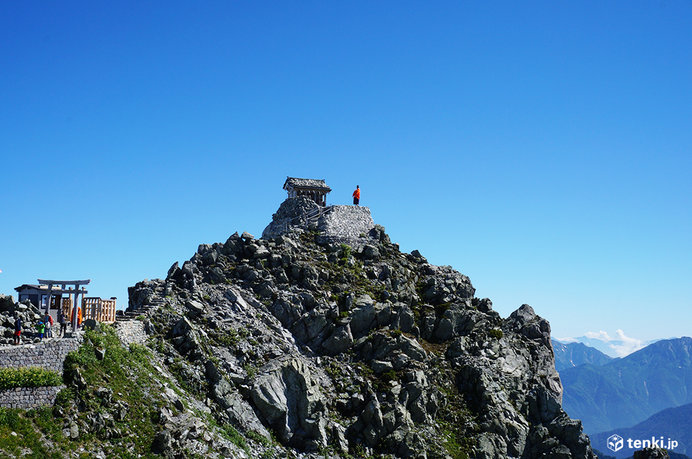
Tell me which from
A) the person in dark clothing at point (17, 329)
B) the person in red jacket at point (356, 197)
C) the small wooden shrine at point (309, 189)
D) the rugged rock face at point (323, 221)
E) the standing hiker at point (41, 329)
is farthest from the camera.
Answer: the small wooden shrine at point (309, 189)

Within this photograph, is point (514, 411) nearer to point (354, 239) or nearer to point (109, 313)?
point (354, 239)

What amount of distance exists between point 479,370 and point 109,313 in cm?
4230

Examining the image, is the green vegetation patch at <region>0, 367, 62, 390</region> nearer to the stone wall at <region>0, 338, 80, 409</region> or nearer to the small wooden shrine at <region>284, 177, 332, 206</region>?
the stone wall at <region>0, 338, 80, 409</region>

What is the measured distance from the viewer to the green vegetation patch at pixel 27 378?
46219 millimetres

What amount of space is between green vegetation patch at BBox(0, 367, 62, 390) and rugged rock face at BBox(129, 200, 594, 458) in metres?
15.4

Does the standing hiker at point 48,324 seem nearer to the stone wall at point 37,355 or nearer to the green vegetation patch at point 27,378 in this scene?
the stone wall at point 37,355

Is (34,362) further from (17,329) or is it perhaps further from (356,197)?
(356,197)

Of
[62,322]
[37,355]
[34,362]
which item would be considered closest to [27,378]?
[34,362]

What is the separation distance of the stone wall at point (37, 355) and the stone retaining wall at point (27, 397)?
2467 mm

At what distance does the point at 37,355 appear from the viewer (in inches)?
1950

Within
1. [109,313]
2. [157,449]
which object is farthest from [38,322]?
[157,449]

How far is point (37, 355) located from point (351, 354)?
35.6m

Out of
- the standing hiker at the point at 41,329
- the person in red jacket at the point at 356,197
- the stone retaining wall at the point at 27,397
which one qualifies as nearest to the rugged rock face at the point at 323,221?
the person in red jacket at the point at 356,197

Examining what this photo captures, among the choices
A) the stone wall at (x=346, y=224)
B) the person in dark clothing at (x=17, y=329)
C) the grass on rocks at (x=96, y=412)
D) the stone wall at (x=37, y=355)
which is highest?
the stone wall at (x=346, y=224)
